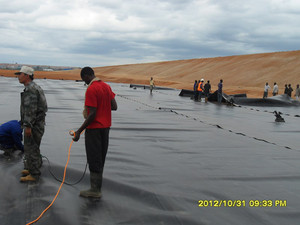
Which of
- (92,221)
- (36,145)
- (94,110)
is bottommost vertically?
(92,221)

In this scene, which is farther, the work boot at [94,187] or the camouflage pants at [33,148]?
the camouflage pants at [33,148]

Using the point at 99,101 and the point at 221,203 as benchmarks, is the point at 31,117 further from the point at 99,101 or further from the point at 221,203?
the point at 221,203

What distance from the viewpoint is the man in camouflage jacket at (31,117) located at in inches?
192

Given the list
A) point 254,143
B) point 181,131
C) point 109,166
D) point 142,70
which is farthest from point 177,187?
point 142,70

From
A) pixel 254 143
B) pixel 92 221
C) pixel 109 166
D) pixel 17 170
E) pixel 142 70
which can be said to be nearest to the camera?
pixel 92 221

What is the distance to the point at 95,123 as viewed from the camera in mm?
4398

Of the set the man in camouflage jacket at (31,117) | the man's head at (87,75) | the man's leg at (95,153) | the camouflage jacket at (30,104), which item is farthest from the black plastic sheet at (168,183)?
the man's head at (87,75)

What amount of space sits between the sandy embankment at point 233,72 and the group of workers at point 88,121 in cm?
4682

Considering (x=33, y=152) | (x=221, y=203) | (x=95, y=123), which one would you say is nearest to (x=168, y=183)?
(x=221, y=203)

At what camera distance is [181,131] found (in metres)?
10.5

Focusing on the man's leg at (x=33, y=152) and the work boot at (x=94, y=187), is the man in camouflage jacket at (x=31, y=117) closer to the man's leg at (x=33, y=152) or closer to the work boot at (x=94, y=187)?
the man's leg at (x=33, y=152)

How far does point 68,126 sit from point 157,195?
6.52 metres

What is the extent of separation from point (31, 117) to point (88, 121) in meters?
1.09

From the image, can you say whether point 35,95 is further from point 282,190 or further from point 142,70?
point 142,70
